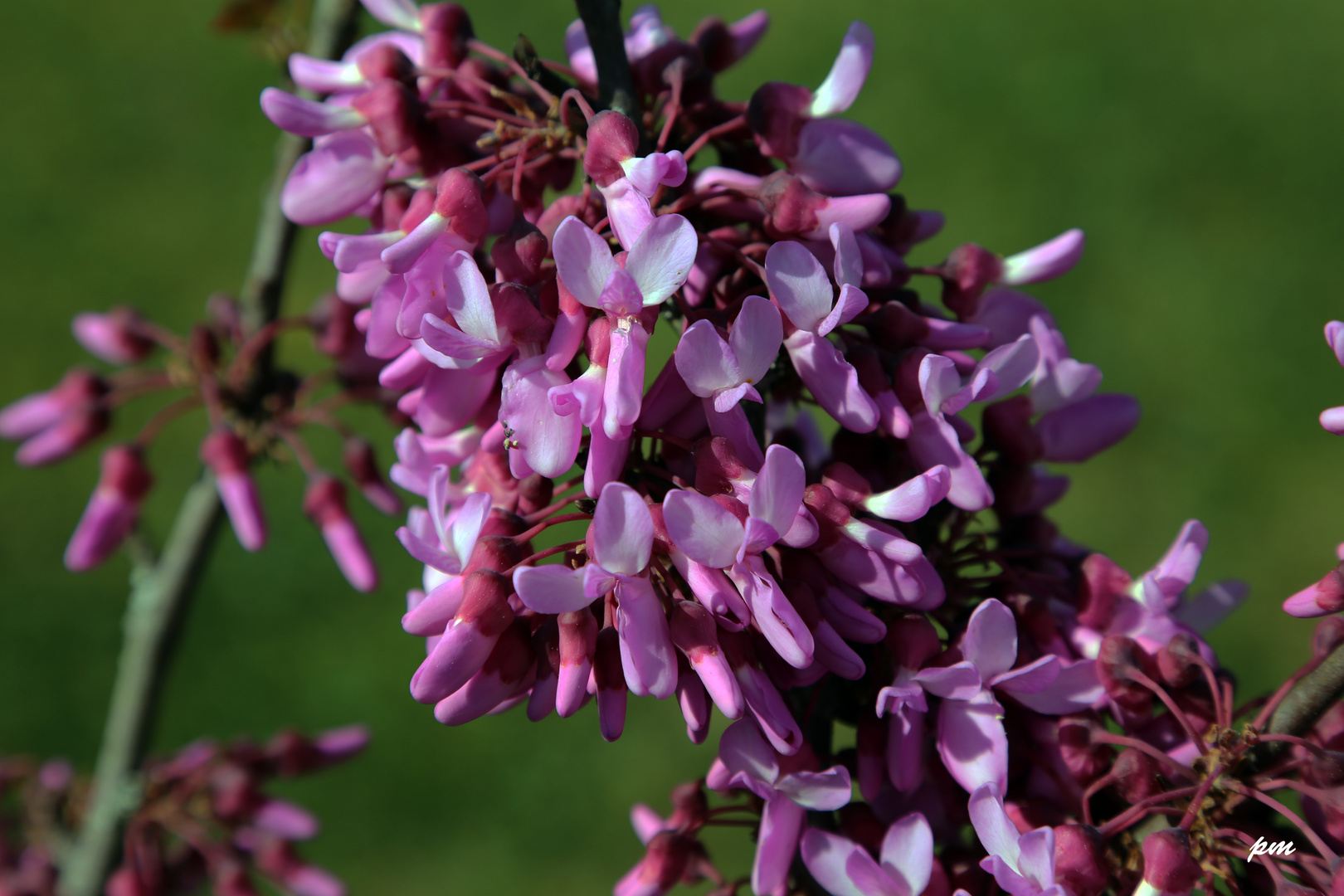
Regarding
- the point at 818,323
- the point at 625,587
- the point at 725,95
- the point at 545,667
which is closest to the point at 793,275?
the point at 818,323

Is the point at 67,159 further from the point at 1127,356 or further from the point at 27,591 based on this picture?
the point at 1127,356

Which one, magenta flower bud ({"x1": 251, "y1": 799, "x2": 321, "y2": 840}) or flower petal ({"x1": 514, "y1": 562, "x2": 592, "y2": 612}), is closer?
flower petal ({"x1": 514, "y1": 562, "x2": 592, "y2": 612})

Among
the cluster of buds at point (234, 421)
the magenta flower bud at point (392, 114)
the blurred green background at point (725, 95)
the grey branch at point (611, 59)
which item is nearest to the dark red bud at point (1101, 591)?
the grey branch at point (611, 59)

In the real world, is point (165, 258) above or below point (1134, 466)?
above

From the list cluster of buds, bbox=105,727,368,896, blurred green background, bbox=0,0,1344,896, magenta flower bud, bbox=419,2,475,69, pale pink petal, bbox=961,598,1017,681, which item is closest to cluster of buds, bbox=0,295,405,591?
cluster of buds, bbox=105,727,368,896

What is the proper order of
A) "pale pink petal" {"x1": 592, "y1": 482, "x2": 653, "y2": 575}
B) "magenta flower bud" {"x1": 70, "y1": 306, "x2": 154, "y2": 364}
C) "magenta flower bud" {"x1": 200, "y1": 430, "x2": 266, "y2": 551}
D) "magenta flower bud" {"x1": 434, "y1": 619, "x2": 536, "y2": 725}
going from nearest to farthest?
"pale pink petal" {"x1": 592, "y1": 482, "x2": 653, "y2": 575}, "magenta flower bud" {"x1": 434, "y1": 619, "x2": 536, "y2": 725}, "magenta flower bud" {"x1": 200, "y1": 430, "x2": 266, "y2": 551}, "magenta flower bud" {"x1": 70, "y1": 306, "x2": 154, "y2": 364}


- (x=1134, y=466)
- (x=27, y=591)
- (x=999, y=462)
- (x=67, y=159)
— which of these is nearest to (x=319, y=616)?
(x=27, y=591)

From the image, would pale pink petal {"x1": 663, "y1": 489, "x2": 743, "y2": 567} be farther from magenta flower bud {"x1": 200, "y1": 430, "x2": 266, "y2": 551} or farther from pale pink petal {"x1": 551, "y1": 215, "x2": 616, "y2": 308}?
magenta flower bud {"x1": 200, "y1": 430, "x2": 266, "y2": 551}
